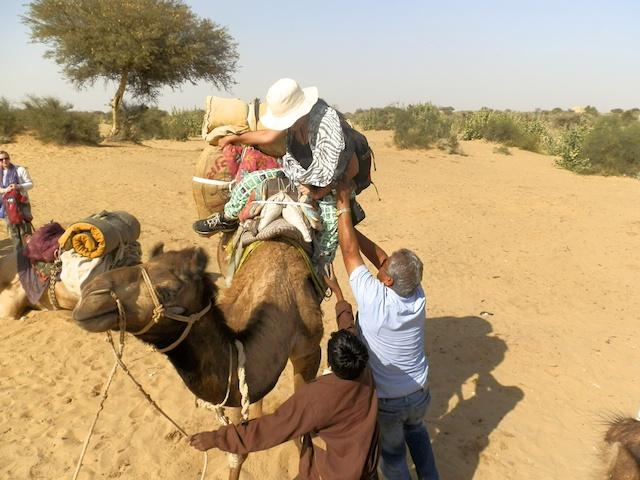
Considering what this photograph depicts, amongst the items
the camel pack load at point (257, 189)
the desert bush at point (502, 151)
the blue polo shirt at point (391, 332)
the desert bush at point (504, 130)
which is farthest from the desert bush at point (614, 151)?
the blue polo shirt at point (391, 332)

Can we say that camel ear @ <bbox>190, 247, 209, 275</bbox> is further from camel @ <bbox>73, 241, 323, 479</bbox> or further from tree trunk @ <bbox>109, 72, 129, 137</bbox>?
tree trunk @ <bbox>109, 72, 129, 137</bbox>

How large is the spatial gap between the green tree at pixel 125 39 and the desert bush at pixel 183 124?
383 cm

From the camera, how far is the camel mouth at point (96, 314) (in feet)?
6.51

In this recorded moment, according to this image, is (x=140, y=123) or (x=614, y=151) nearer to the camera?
(x=614, y=151)

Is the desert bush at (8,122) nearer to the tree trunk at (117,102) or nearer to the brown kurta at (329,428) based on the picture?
the tree trunk at (117,102)

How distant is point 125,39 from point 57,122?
5.39 meters

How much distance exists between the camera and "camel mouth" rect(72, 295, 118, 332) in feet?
6.51

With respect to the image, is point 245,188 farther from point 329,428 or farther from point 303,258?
point 329,428

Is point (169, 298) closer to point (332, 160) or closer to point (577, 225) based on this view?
point (332, 160)

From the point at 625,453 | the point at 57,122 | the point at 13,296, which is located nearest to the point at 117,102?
the point at 57,122

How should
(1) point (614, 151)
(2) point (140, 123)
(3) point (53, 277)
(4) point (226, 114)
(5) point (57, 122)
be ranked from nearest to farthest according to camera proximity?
(4) point (226, 114)
(3) point (53, 277)
(5) point (57, 122)
(1) point (614, 151)
(2) point (140, 123)

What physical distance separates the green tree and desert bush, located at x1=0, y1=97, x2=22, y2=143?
14.3 ft

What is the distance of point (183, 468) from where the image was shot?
4082mm

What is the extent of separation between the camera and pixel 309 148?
4184 millimetres
